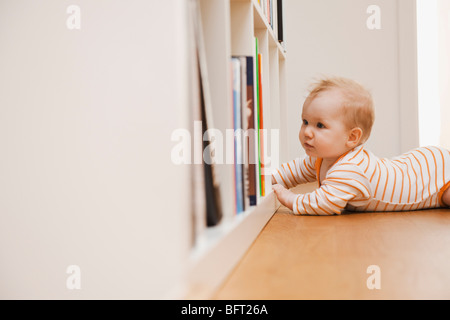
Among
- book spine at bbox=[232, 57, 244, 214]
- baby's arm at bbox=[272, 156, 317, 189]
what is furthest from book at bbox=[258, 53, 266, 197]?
baby's arm at bbox=[272, 156, 317, 189]

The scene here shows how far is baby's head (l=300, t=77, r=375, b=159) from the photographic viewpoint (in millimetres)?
1429

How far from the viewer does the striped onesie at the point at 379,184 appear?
4.63 feet

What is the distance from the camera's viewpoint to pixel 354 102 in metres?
1.44

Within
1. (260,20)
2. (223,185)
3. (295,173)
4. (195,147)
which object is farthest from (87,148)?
(295,173)

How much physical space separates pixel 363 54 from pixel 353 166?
6.51 ft

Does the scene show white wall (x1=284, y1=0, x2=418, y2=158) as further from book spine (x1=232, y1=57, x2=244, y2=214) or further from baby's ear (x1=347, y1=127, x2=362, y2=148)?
book spine (x1=232, y1=57, x2=244, y2=214)

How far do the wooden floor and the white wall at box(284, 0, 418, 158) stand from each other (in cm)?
190

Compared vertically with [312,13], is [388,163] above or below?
below

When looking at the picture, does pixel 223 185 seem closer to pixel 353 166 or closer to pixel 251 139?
pixel 251 139

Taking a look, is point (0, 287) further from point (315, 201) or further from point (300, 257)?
point (315, 201)

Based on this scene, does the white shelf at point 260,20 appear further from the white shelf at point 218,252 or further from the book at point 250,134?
the white shelf at point 218,252

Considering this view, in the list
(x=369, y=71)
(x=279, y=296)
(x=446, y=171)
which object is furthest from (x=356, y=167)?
(x=369, y=71)

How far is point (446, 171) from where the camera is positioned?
1.51 metres
